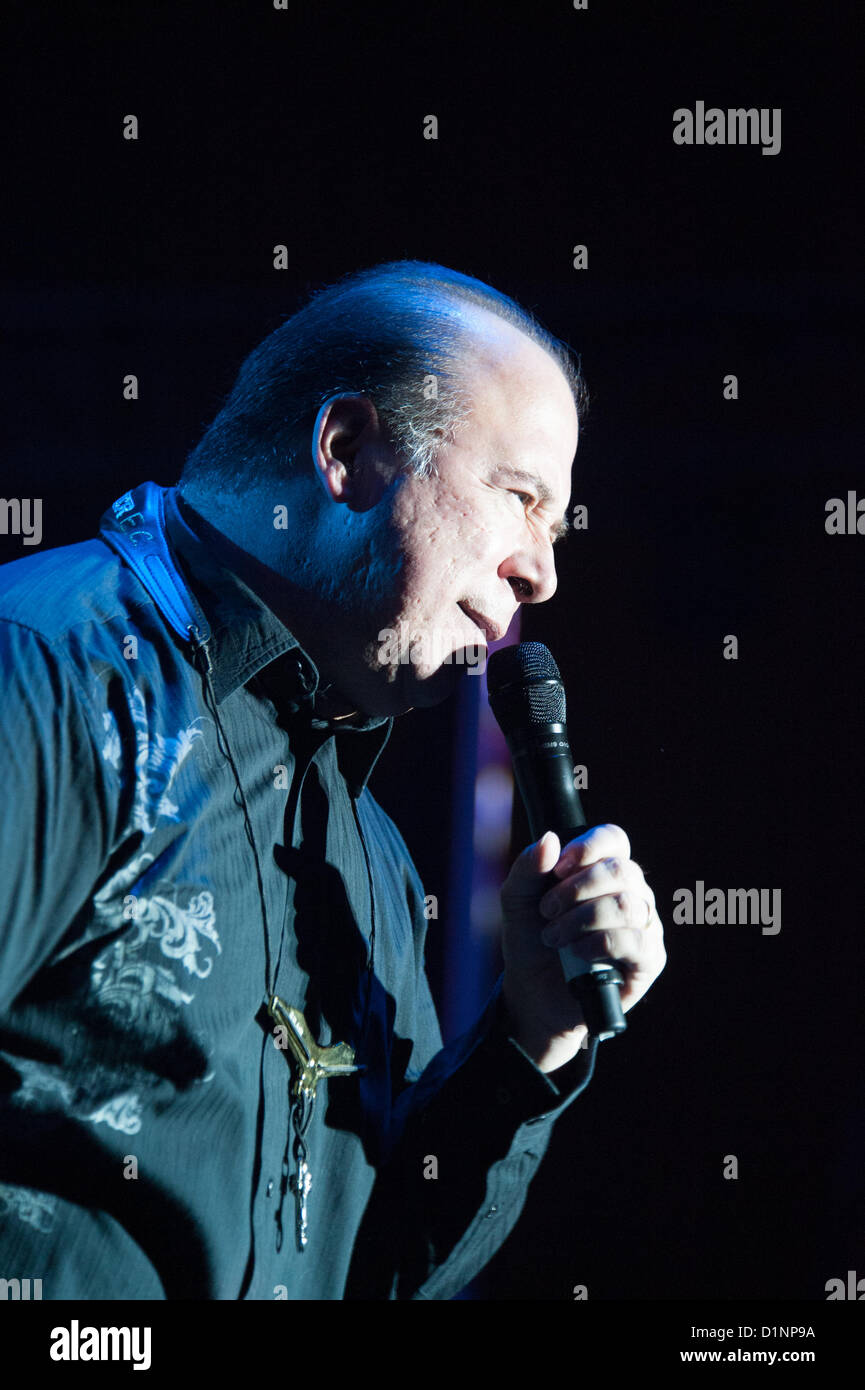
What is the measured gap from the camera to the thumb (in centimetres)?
117

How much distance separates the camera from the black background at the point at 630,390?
1.80 m

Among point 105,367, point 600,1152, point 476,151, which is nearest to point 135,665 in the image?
point 105,367

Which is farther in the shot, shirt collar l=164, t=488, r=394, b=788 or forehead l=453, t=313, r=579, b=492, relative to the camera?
forehead l=453, t=313, r=579, b=492

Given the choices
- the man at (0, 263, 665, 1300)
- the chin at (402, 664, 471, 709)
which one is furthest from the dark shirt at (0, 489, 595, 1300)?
the chin at (402, 664, 471, 709)

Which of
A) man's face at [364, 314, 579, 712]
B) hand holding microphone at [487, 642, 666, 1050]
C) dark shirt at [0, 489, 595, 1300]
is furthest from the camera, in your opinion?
man's face at [364, 314, 579, 712]

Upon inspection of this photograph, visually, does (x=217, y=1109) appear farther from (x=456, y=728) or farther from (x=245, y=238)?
(x=245, y=238)

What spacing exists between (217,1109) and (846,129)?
6.12 ft

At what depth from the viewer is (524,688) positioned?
1268mm

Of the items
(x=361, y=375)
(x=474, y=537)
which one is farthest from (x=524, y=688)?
(x=361, y=375)

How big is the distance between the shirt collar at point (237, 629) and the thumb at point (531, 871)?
0.86 feet

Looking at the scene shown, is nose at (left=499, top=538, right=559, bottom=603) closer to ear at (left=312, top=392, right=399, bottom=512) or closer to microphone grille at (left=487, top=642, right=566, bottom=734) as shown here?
microphone grille at (left=487, top=642, right=566, bottom=734)

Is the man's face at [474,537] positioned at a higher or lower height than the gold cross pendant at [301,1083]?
higher

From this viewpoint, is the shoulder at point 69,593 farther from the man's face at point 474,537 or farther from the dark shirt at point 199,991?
the man's face at point 474,537

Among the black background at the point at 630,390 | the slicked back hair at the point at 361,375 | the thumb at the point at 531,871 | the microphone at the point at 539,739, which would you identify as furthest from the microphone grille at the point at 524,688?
the black background at the point at 630,390
